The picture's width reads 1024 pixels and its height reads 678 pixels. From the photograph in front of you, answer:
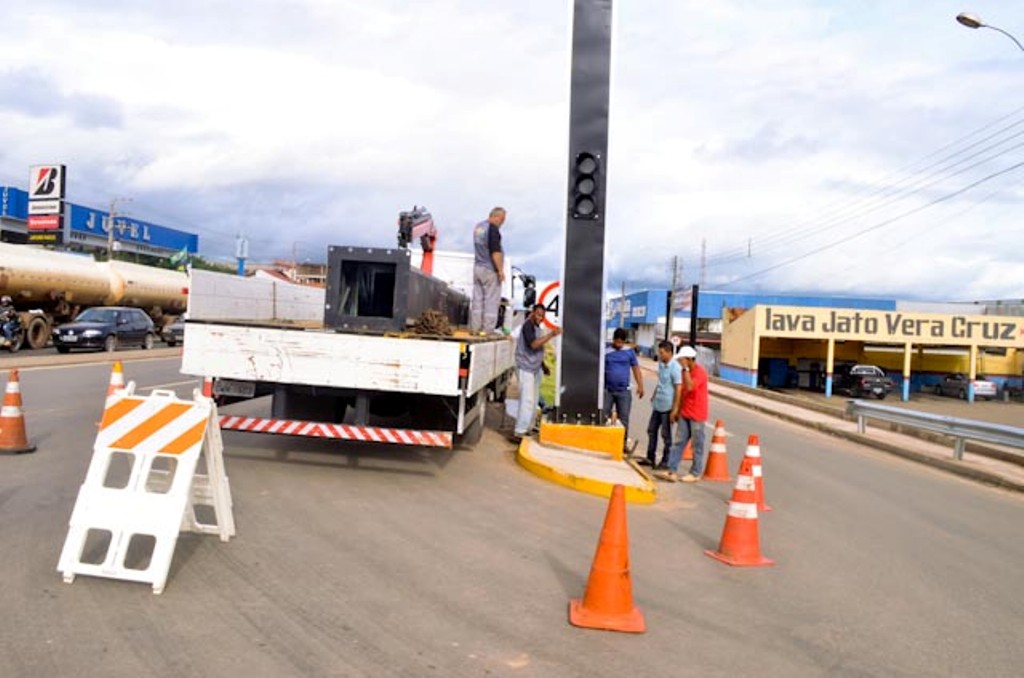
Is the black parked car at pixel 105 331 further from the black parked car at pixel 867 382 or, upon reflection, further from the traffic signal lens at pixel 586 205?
the black parked car at pixel 867 382

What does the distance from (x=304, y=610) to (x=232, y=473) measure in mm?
3852

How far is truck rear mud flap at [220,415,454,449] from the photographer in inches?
314

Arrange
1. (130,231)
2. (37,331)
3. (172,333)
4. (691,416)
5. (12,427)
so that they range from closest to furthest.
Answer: (12,427), (691,416), (37,331), (172,333), (130,231)

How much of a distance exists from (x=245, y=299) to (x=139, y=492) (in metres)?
4.78

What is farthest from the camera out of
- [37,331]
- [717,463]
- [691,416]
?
[37,331]

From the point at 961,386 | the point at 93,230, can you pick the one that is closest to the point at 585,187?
the point at 961,386

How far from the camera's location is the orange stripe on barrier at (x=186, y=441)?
514 cm

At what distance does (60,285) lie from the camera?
28391mm

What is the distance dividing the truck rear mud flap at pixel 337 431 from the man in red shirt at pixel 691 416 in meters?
3.32

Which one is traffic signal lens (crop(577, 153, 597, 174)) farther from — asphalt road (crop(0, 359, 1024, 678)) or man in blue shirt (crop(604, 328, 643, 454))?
asphalt road (crop(0, 359, 1024, 678))

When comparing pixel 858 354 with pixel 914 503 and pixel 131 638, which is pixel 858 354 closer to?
pixel 914 503

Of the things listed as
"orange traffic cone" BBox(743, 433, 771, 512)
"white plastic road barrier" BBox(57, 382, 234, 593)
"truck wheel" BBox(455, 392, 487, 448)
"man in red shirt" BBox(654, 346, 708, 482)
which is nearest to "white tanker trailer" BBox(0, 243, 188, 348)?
"truck wheel" BBox(455, 392, 487, 448)

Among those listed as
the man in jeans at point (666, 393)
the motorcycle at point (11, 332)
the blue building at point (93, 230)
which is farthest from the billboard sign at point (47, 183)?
the man in jeans at point (666, 393)

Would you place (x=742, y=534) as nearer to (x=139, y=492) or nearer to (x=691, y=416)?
(x=691, y=416)
